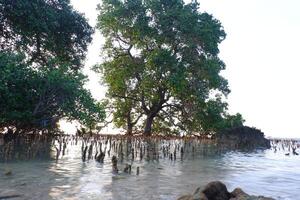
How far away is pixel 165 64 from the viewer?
38406mm

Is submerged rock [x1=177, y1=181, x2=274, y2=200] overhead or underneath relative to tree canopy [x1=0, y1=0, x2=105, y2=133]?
underneath

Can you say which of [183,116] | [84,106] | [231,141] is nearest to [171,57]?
[183,116]

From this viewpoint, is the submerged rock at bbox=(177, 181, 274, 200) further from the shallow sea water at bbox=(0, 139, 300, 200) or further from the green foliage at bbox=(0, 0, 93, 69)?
the green foliage at bbox=(0, 0, 93, 69)

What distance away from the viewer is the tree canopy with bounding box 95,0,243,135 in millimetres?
39531

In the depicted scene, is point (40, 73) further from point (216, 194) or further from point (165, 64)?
point (165, 64)

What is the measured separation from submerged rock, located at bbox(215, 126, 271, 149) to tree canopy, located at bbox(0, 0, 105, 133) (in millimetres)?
19132

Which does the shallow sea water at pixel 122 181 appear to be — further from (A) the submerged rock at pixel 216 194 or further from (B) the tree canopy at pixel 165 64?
(B) the tree canopy at pixel 165 64

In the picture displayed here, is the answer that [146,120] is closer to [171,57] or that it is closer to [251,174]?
[171,57]

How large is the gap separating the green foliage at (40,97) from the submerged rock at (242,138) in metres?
20.2

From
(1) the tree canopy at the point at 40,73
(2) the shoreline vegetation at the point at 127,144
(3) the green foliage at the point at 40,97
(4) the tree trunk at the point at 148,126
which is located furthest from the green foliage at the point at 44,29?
(4) the tree trunk at the point at 148,126

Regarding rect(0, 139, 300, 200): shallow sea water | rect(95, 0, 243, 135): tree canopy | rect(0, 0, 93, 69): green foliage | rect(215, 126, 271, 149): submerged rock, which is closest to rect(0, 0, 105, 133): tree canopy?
rect(0, 0, 93, 69): green foliage

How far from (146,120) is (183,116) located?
4189 millimetres

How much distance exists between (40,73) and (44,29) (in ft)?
20.5

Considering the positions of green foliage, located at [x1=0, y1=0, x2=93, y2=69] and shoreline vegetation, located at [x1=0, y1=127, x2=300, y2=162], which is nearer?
shoreline vegetation, located at [x1=0, y1=127, x2=300, y2=162]
